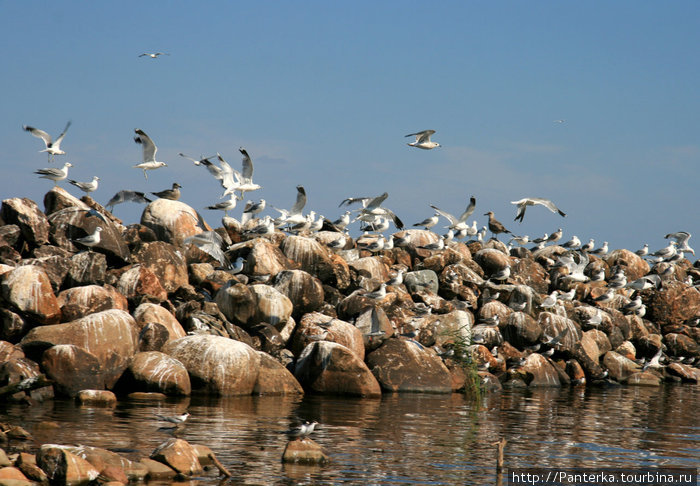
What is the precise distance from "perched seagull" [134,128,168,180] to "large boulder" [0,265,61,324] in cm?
810

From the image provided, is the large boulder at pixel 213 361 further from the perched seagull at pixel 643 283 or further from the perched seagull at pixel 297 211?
the perched seagull at pixel 643 283

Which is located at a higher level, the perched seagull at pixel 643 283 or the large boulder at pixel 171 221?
the large boulder at pixel 171 221

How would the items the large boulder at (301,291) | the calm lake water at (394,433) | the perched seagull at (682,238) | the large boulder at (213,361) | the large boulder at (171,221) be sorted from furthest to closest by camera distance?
the perched seagull at (682,238) → the large boulder at (171,221) → the large boulder at (301,291) → the large boulder at (213,361) → the calm lake water at (394,433)

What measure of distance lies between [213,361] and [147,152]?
10384 mm

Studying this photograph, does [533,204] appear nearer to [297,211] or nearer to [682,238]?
[297,211]

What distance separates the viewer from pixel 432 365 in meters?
20.1

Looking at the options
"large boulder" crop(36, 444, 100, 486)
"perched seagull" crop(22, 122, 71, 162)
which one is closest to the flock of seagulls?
"perched seagull" crop(22, 122, 71, 162)

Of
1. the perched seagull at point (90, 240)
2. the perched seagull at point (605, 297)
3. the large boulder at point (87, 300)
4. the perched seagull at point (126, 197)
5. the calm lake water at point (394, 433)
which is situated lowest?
the calm lake water at point (394, 433)

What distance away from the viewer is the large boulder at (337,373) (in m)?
18.2

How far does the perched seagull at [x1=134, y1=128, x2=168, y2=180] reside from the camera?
2483 centimetres

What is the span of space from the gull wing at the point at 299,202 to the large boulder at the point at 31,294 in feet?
31.3

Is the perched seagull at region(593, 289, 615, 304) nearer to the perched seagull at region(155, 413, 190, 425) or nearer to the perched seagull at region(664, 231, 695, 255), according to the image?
the perched seagull at region(664, 231, 695, 255)

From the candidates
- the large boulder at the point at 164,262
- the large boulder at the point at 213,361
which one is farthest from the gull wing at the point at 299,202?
the large boulder at the point at 213,361

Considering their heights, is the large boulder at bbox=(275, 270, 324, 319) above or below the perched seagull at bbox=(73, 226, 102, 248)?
below
